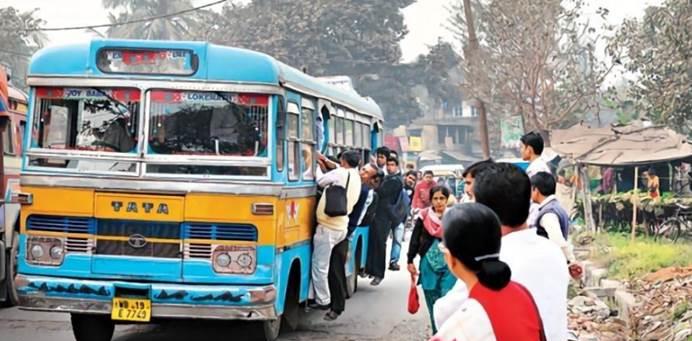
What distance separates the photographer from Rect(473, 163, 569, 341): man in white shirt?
11.8ft

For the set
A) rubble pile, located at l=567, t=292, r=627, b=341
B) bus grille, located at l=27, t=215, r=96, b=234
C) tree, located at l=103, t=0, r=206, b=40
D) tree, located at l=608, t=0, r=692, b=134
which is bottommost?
rubble pile, located at l=567, t=292, r=627, b=341

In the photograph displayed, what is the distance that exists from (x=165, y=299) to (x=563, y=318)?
4.72 m

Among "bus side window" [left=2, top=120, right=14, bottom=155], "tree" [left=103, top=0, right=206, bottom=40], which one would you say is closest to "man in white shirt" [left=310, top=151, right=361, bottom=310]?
"bus side window" [left=2, top=120, right=14, bottom=155]

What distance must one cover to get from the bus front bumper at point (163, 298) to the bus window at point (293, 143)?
1.30 meters

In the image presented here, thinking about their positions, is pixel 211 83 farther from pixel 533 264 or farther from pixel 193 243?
pixel 533 264

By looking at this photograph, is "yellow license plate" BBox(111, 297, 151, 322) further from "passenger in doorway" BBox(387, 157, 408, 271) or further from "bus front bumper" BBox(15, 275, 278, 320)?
"passenger in doorway" BBox(387, 157, 408, 271)

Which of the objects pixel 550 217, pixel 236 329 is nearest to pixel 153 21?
pixel 236 329

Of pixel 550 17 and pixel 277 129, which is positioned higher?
pixel 550 17

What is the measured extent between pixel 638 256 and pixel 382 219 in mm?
3897

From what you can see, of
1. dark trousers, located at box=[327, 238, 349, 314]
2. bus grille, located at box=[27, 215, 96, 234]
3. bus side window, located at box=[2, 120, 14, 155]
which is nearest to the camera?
bus grille, located at box=[27, 215, 96, 234]

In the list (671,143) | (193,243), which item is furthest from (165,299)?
(671,143)

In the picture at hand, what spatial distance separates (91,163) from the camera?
796cm

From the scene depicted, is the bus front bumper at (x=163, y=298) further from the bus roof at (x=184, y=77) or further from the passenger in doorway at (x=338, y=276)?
the passenger in doorway at (x=338, y=276)

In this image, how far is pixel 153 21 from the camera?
49.1 meters
